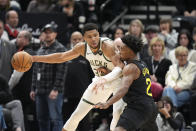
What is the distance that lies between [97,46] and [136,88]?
4.32 feet

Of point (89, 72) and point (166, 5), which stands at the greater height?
point (166, 5)

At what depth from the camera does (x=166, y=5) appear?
14.7 meters

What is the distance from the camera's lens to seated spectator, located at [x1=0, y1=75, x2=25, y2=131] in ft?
29.5

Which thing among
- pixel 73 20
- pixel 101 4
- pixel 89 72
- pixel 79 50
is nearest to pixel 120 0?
pixel 101 4

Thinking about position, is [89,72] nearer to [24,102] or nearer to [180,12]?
[24,102]

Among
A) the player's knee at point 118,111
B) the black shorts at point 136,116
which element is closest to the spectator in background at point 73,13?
the player's knee at point 118,111

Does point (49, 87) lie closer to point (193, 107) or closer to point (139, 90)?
point (193, 107)

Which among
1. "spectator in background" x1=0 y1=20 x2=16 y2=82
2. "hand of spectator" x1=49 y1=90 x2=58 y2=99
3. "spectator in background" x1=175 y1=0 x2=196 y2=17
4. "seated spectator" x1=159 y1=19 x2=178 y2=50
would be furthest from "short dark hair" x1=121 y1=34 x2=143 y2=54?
"spectator in background" x1=175 y1=0 x2=196 y2=17

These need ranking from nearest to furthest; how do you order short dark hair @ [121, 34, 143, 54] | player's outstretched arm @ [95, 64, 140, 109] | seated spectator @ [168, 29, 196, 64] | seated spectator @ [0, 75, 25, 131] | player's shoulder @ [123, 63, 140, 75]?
player's outstretched arm @ [95, 64, 140, 109] → player's shoulder @ [123, 63, 140, 75] → short dark hair @ [121, 34, 143, 54] → seated spectator @ [0, 75, 25, 131] → seated spectator @ [168, 29, 196, 64]

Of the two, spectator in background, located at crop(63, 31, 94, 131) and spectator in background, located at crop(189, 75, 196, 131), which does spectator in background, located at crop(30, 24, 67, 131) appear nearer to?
spectator in background, located at crop(63, 31, 94, 131)

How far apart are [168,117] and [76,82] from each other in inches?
83.1

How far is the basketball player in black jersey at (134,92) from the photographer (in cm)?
673

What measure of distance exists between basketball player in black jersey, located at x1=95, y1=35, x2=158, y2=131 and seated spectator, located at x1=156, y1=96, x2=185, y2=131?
232 centimetres

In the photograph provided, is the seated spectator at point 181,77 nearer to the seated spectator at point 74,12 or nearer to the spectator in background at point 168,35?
Answer: the spectator in background at point 168,35
